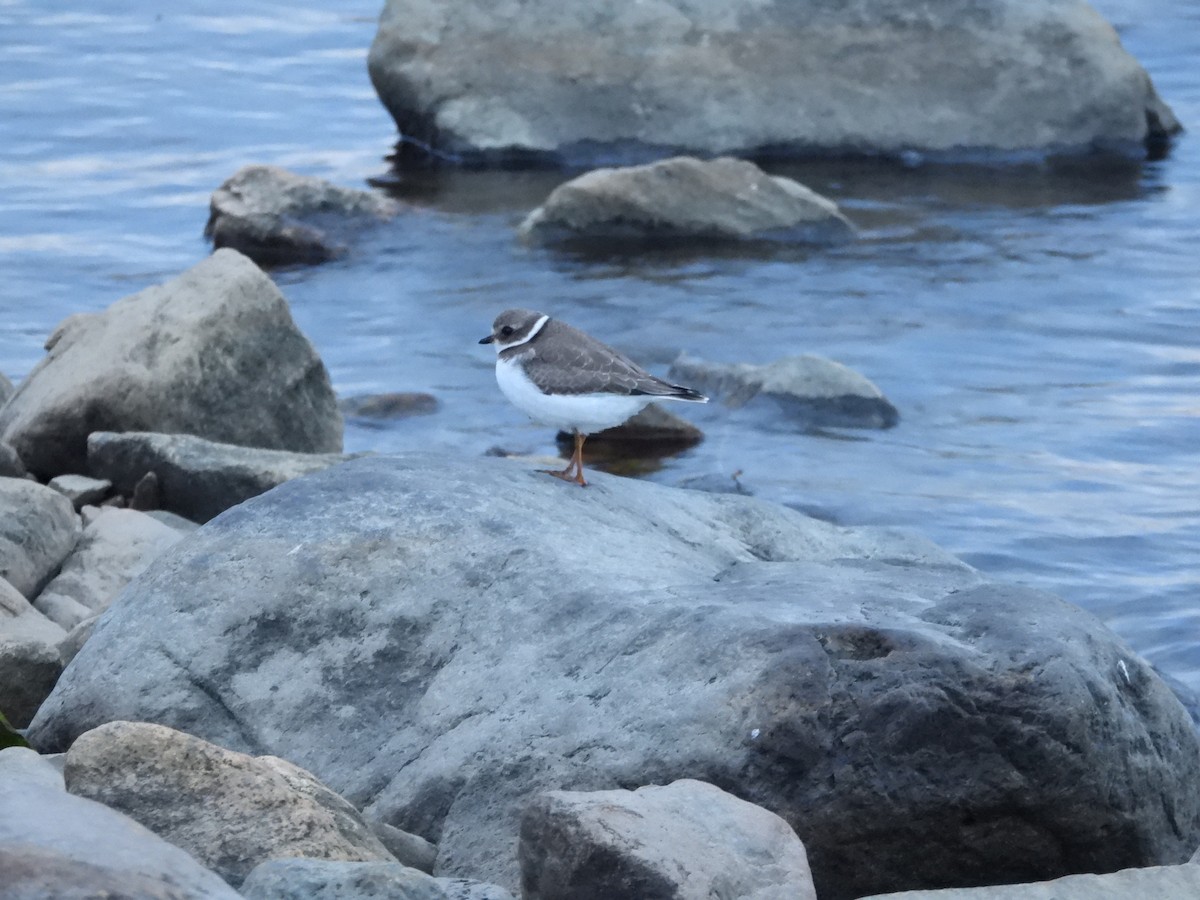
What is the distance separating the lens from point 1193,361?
1314cm

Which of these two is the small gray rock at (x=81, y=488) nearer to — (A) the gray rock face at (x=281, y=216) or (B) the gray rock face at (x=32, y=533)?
(B) the gray rock face at (x=32, y=533)

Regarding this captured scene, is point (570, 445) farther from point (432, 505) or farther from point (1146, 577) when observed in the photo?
point (432, 505)

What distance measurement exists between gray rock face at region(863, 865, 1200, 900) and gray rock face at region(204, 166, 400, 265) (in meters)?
11.9

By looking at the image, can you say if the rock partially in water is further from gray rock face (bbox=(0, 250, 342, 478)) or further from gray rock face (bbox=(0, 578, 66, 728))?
gray rock face (bbox=(0, 578, 66, 728))

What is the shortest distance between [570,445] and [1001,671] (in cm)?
682

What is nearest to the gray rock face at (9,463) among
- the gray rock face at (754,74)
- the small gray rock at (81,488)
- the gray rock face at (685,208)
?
the small gray rock at (81,488)

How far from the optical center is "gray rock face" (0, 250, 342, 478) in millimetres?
9156

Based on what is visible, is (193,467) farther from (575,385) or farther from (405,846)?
(405,846)

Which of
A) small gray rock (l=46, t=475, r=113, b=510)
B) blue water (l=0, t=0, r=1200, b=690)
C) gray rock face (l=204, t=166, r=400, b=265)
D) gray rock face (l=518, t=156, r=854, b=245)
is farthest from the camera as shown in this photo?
gray rock face (l=204, t=166, r=400, b=265)

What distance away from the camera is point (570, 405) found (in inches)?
280

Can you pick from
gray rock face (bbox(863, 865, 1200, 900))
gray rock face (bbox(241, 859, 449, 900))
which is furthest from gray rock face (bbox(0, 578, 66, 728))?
gray rock face (bbox(863, 865, 1200, 900))

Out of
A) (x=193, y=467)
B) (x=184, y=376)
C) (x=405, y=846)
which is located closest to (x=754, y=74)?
(x=184, y=376)

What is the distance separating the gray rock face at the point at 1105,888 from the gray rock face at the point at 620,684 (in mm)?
268

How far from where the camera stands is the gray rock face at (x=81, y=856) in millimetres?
3473
